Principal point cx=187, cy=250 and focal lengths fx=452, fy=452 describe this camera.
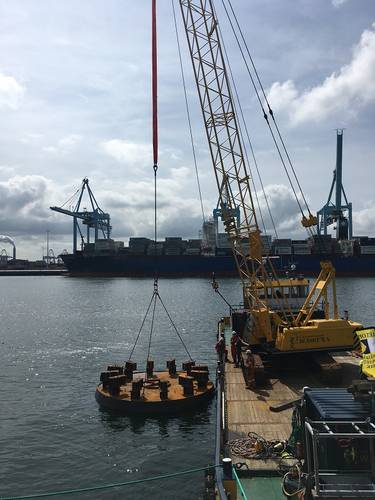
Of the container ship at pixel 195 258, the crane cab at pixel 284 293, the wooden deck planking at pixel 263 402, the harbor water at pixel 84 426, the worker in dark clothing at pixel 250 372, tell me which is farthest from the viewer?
the container ship at pixel 195 258

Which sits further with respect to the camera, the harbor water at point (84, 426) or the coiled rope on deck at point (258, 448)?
the harbor water at point (84, 426)

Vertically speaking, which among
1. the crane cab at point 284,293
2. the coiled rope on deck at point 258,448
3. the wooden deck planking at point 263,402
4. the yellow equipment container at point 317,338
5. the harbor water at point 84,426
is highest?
the crane cab at point 284,293

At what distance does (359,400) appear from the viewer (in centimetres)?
867

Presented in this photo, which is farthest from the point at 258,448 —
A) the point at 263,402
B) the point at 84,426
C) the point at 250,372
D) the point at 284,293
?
the point at 284,293

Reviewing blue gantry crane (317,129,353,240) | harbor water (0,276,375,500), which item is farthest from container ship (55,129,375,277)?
harbor water (0,276,375,500)

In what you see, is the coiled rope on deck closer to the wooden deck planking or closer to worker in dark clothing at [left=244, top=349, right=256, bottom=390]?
the wooden deck planking

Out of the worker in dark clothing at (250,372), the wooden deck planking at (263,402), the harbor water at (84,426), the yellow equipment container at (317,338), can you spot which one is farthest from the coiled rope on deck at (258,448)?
the yellow equipment container at (317,338)

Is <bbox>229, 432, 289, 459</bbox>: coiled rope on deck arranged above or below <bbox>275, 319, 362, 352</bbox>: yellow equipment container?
below

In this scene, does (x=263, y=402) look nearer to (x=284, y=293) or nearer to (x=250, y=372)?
(x=250, y=372)

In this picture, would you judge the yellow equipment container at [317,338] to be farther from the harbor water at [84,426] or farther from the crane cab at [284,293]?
the harbor water at [84,426]

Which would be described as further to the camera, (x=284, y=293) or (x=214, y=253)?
(x=214, y=253)

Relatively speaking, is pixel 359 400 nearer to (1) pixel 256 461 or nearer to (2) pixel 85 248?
(1) pixel 256 461

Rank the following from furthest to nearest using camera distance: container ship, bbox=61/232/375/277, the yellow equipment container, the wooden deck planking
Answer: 1. container ship, bbox=61/232/375/277
2. the yellow equipment container
3. the wooden deck planking

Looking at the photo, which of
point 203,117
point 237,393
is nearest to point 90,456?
point 237,393
